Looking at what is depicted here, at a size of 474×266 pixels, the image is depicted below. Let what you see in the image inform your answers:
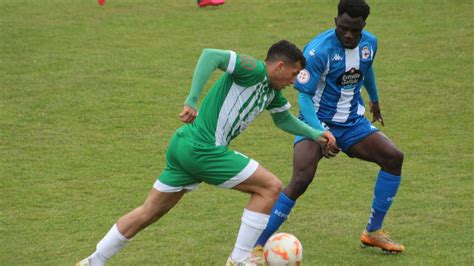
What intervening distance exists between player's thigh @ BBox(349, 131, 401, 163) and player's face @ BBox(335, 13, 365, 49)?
853 mm

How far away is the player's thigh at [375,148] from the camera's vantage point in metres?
8.79

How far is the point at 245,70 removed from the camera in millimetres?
7527

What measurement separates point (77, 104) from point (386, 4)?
320 inches

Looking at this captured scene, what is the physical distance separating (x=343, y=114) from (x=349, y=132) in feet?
0.57

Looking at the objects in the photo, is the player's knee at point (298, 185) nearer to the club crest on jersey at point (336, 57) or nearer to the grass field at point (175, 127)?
the grass field at point (175, 127)

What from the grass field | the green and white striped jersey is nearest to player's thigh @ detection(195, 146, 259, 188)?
the green and white striped jersey

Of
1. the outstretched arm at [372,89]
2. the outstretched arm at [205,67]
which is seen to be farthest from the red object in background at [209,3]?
the outstretched arm at [205,67]

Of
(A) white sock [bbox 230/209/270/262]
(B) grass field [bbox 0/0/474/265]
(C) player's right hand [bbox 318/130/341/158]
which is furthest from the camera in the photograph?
(B) grass field [bbox 0/0/474/265]

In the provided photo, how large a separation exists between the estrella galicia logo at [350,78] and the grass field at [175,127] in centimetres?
150

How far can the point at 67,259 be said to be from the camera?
862 cm

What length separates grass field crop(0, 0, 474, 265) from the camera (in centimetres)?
926

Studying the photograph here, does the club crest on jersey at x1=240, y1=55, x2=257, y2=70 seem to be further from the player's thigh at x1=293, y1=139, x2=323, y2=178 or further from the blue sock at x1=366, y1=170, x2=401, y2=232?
the blue sock at x1=366, y1=170, x2=401, y2=232

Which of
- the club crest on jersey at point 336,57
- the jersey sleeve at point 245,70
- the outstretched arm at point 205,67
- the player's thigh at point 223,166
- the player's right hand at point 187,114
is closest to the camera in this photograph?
the player's right hand at point 187,114

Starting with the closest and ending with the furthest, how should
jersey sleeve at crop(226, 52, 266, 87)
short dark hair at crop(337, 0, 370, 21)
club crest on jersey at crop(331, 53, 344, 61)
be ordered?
1. jersey sleeve at crop(226, 52, 266, 87)
2. short dark hair at crop(337, 0, 370, 21)
3. club crest on jersey at crop(331, 53, 344, 61)
